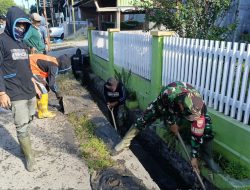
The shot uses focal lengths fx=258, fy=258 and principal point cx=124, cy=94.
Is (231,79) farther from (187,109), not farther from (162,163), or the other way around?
(162,163)

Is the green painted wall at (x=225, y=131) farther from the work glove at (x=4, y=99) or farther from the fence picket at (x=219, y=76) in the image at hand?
the work glove at (x=4, y=99)

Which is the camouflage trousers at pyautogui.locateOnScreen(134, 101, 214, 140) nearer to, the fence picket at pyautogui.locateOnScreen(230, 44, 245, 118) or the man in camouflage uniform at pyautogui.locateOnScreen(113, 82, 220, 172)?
the man in camouflage uniform at pyautogui.locateOnScreen(113, 82, 220, 172)

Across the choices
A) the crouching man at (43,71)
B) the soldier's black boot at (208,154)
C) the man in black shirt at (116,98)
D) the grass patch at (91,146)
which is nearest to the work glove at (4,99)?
the grass patch at (91,146)

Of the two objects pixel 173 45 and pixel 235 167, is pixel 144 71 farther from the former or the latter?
pixel 235 167

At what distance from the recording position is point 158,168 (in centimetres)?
486

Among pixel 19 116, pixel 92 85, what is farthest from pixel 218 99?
pixel 92 85

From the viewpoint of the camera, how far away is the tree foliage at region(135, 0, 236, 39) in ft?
18.1

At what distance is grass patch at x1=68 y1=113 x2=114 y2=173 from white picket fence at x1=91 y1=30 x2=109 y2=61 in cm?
387

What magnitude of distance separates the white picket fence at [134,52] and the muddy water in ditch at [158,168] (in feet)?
5.12

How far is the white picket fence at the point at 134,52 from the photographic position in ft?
18.9

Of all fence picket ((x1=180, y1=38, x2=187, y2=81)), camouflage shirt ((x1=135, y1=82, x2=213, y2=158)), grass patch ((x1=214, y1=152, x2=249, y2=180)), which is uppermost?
fence picket ((x1=180, y1=38, x2=187, y2=81))

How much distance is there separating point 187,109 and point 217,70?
3.72 ft

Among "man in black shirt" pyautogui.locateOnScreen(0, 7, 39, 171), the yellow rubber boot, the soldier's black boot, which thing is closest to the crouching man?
the yellow rubber boot

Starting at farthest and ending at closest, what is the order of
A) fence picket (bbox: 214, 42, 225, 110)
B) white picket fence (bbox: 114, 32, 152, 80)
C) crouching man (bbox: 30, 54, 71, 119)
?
white picket fence (bbox: 114, 32, 152, 80), crouching man (bbox: 30, 54, 71, 119), fence picket (bbox: 214, 42, 225, 110)
